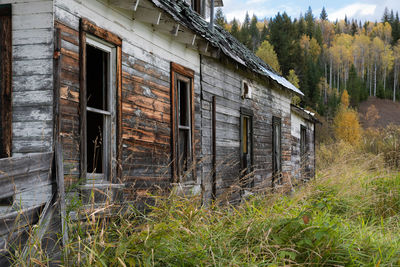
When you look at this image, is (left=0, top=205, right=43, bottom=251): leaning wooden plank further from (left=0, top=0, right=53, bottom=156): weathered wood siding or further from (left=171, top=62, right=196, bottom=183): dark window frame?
(left=171, top=62, right=196, bottom=183): dark window frame

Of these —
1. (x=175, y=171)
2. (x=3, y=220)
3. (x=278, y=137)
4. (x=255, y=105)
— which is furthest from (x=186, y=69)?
(x=278, y=137)

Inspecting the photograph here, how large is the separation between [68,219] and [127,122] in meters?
2.05

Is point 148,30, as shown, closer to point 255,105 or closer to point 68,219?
point 68,219

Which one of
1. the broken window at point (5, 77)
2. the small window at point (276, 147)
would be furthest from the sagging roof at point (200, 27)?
the broken window at point (5, 77)

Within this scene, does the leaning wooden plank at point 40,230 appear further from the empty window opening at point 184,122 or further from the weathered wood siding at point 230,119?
the empty window opening at point 184,122

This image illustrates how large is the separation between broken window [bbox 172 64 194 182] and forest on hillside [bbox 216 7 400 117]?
4214cm

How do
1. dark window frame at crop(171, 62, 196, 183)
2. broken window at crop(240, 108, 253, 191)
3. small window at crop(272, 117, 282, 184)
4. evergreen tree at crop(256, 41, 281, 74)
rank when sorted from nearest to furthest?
dark window frame at crop(171, 62, 196, 183)
broken window at crop(240, 108, 253, 191)
small window at crop(272, 117, 282, 184)
evergreen tree at crop(256, 41, 281, 74)

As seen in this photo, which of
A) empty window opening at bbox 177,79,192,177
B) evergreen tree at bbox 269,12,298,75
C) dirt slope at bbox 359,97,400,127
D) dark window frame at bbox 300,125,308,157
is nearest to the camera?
empty window opening at bbox 177,79,192,177

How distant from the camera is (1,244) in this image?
10.4 ft

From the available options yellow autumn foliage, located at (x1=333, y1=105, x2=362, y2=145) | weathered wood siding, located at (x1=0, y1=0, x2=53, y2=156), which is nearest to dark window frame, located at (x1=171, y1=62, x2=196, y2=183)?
weathered wood siding, located at (x1=0, y1=0, x2=53, y2=156)

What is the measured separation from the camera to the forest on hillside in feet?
181

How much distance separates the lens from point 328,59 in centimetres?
Result: 8306

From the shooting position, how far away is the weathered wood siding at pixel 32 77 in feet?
13.6

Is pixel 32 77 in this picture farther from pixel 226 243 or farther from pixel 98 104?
pixel 226 243
